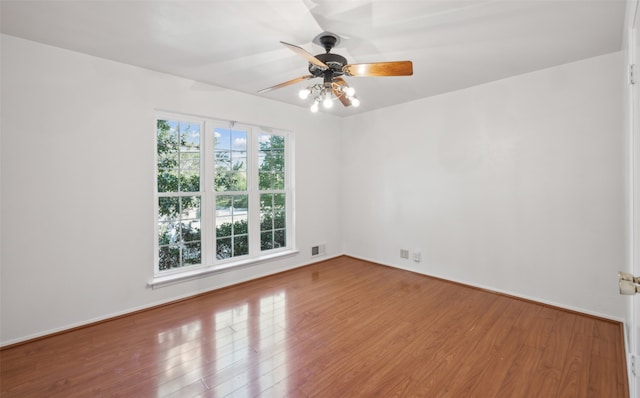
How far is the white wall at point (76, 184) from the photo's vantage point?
7.97 feet

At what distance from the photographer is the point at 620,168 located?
2729 mm

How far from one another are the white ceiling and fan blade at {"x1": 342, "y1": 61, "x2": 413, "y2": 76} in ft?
1.17

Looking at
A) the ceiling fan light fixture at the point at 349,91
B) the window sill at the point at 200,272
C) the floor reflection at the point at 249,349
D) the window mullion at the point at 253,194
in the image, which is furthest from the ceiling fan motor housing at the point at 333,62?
the window sill at the point at 200,272

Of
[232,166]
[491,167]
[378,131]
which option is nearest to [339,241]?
[378,131]

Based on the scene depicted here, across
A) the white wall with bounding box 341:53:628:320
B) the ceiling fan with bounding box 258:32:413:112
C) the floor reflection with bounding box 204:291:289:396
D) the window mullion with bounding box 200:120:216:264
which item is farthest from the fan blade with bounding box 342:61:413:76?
the floor reflection with bounding box 204:291:289:396

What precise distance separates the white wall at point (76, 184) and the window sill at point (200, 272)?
9 centimetres

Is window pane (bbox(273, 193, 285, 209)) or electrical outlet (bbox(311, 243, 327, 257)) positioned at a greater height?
window pane (bbox(273, 193, 285, 209))

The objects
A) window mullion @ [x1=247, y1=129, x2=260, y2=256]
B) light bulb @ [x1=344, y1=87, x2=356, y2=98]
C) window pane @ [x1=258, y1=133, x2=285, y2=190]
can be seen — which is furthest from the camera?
window pane @ [x1=258, y1=133, x2=285, y2=190]

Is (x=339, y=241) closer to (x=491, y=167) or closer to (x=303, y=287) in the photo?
(x=303, y=287)

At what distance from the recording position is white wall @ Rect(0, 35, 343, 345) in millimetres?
2430

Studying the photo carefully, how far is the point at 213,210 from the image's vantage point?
3703mm

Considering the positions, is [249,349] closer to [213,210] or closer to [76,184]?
[213,210]

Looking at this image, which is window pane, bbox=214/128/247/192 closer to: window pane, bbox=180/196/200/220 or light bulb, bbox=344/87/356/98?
window pane, bbox=180/196/200/220

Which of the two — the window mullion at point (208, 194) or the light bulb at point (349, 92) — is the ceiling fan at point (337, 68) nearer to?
the light bulb at point (349, 92)
